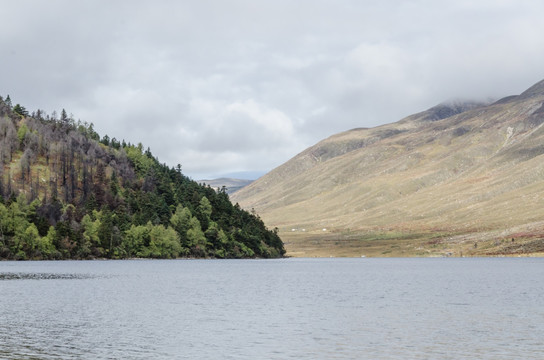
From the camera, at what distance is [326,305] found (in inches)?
3499

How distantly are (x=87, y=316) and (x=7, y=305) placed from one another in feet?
58.5

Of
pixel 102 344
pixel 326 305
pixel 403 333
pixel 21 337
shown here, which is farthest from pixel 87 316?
pixel 403 333

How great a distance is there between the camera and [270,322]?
234 feet

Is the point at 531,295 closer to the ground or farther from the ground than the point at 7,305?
closer to the ground

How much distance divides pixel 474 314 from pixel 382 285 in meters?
51.2

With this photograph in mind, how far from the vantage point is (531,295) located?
102750mm

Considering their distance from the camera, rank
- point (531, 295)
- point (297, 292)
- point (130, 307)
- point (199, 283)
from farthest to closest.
Result: point (199, 283) → point (297, 292) → point (531, 295) → point (130, 307)

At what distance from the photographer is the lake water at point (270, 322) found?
175ft

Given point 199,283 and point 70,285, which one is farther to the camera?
point 199,283

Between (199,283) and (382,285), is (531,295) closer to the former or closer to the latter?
(382,285)

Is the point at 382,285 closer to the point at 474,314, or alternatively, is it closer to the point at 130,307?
the point at 474,314

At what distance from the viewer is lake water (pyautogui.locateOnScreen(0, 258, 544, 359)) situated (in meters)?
53.4

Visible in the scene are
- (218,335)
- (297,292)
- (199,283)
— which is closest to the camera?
(218,335)

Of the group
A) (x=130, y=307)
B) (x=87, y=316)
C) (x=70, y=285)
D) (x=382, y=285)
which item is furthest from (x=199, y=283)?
(x=87, y=316)
